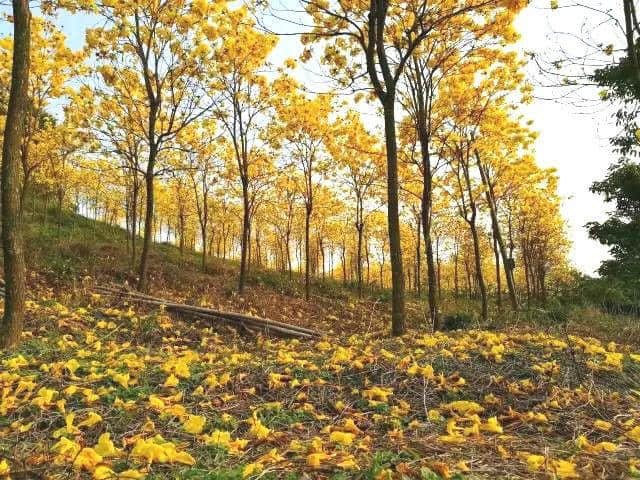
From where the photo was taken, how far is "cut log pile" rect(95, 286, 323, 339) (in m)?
8.59

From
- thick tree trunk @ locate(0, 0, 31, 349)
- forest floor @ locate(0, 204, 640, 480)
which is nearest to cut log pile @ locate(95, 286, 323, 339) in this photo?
forest floor @ locate(0, 204, 640, 480)

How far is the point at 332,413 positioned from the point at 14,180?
14.8 feet

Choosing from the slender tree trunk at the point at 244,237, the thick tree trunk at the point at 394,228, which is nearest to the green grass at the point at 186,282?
the slender tree trunk at the point at 244,237

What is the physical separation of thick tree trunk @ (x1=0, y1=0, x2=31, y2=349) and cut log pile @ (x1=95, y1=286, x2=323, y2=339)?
13.3 feet

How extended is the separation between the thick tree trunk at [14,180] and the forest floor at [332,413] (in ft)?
1.40

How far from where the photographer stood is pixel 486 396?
3443mm

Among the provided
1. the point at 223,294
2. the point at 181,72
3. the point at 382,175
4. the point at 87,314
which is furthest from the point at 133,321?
the point at 382,175

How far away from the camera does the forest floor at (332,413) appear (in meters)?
2.17

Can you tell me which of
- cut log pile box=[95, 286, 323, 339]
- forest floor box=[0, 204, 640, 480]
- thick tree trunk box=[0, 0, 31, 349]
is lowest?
forest floor box=[0, 204, 640, 480]

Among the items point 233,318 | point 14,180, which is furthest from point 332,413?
point 233,318

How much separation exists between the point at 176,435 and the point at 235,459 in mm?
621

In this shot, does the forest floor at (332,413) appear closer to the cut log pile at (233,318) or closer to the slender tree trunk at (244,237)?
the cut log pile at (233,318)

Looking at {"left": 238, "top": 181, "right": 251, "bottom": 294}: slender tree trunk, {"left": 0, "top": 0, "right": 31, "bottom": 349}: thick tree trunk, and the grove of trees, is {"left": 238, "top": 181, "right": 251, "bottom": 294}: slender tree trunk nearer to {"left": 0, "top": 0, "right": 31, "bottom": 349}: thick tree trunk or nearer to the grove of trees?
the grove of trees

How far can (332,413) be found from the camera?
11.0ft
